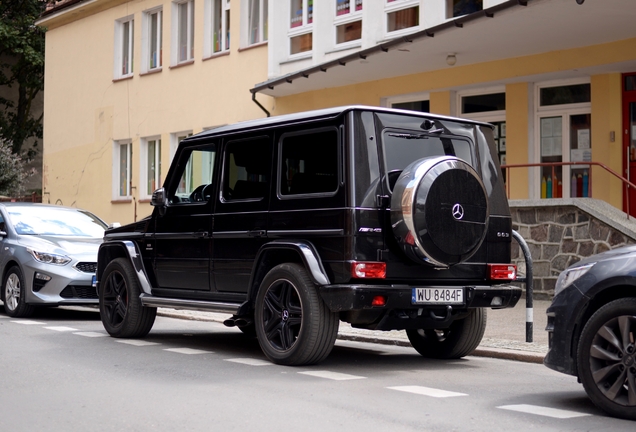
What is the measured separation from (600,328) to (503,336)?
16.8 ft

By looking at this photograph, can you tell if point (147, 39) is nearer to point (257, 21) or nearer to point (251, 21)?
point (251, 21)

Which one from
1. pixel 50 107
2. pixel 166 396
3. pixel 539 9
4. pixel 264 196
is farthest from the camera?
pixel 50 107

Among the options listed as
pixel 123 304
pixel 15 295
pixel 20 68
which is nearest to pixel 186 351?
pixel 123 304

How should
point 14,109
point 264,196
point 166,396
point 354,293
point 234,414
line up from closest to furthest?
point 234,414 < point 166,396 < point 354,293 < point 264,196 < point 14,109

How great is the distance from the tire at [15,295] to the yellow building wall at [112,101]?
35.8ft

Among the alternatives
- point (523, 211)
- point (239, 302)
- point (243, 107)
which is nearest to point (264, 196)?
point (239, 302)

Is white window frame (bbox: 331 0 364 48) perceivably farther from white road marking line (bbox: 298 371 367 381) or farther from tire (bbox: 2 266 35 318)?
white road marking line (bbox: 298 371 367 381)

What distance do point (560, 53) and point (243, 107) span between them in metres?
9.58

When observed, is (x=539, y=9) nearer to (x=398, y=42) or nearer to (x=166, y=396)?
(x=398, y=42)

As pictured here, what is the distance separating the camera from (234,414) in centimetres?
663

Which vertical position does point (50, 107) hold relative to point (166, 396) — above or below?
above

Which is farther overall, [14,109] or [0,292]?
[14,109]

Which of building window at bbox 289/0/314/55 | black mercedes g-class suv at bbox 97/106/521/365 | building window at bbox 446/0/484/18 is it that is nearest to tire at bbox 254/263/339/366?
black mercedes g-class suv at bbox 97/106/521/365

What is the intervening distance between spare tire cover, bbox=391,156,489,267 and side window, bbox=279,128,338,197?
0.64 m
